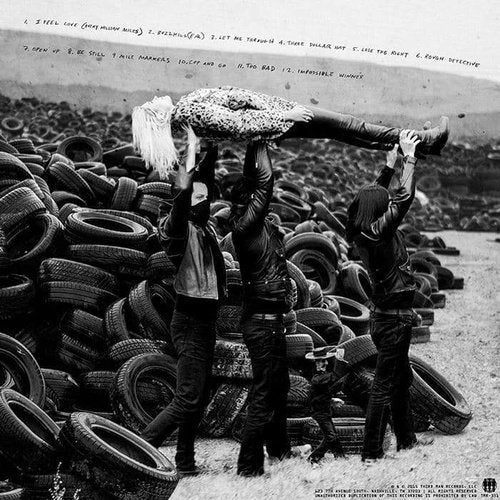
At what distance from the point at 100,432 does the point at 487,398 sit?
13.2 ft

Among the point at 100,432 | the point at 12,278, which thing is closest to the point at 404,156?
the point at 100,432

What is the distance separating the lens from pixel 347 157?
79.5ft

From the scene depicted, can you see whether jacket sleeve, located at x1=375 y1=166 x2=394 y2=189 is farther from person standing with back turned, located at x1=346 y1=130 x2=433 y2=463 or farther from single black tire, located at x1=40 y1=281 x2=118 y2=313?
single black tire, located at x1=40 y1=281 x2=118 y2=313

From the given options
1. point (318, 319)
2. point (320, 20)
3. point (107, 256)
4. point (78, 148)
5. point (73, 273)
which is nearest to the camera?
point (73, 273)

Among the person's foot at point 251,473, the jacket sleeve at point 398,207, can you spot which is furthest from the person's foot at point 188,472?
the jacket sleeve at point 398,207

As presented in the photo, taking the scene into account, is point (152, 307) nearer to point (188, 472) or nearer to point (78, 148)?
point (188, 472)

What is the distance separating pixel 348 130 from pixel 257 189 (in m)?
0.96

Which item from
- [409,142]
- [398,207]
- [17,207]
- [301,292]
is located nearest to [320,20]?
[301,292]

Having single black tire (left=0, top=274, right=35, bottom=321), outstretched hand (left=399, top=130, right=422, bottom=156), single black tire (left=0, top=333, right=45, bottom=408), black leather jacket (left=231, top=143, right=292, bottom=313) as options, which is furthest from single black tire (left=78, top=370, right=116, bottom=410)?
outstretched hand (left=399, top=130, right=422, bottom=156)

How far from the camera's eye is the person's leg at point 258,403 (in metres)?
5.23

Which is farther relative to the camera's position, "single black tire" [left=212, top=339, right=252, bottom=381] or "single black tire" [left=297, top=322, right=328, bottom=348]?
"single black tire" [left=297, top=322, right=328, bottom=348]

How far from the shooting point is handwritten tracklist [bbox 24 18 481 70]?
8844 mm

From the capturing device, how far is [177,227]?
5.11 metres

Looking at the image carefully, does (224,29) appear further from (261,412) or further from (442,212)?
(442,212)
